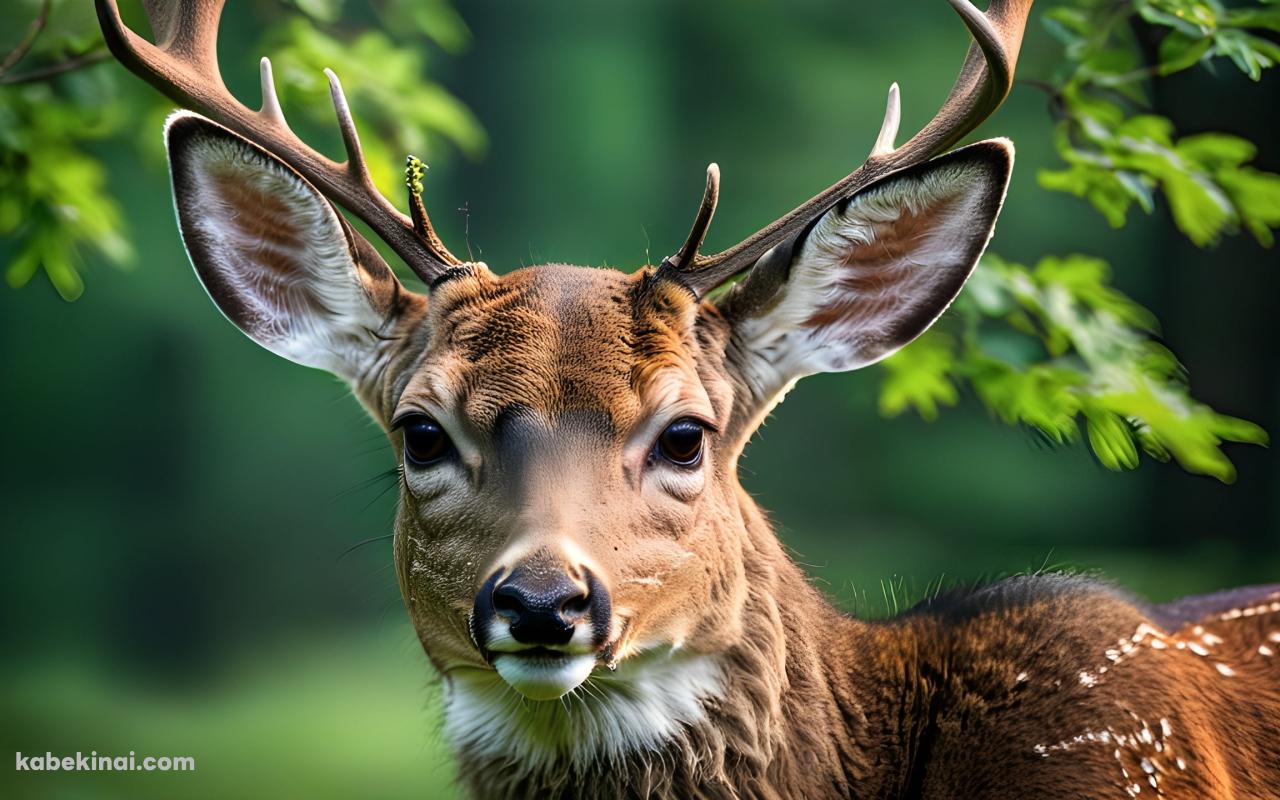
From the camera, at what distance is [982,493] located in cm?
1225

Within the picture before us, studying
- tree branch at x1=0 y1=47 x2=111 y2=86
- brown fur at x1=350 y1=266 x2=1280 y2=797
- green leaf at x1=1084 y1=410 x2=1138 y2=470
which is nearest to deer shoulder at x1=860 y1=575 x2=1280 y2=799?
brown fur at x1=350 y1=266 x2=1280 y2=797

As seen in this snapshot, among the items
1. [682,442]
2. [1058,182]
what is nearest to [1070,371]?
[1058,182]

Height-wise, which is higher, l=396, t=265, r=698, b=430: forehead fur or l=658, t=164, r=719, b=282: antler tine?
l=658, t=164, r=719, b=282: antler tine

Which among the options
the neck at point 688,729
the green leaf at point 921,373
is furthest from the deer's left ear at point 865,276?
the green leaf at point 921,373

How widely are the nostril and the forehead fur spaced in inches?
19.0

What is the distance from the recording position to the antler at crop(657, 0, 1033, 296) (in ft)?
11.5

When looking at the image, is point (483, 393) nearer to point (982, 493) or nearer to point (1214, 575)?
point (1214, 575)

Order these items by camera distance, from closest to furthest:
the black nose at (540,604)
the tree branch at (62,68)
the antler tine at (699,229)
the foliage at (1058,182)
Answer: the black nose at (540,604)
the antler tine at (699,229)
the foliage at (1058,182)
the tree branch at (62,68)

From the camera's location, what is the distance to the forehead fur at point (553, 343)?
10.7 feet

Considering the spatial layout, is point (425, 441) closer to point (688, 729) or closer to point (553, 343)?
point (553, 343)

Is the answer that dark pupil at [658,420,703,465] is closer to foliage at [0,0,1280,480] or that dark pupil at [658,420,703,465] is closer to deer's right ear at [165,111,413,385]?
deer's right ear at [165,111,413,385]

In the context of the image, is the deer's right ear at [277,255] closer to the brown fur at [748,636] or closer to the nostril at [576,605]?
the brown fur at [748,636]

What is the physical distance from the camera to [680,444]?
11.0 ft

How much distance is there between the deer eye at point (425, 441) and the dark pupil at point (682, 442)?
48 cm
